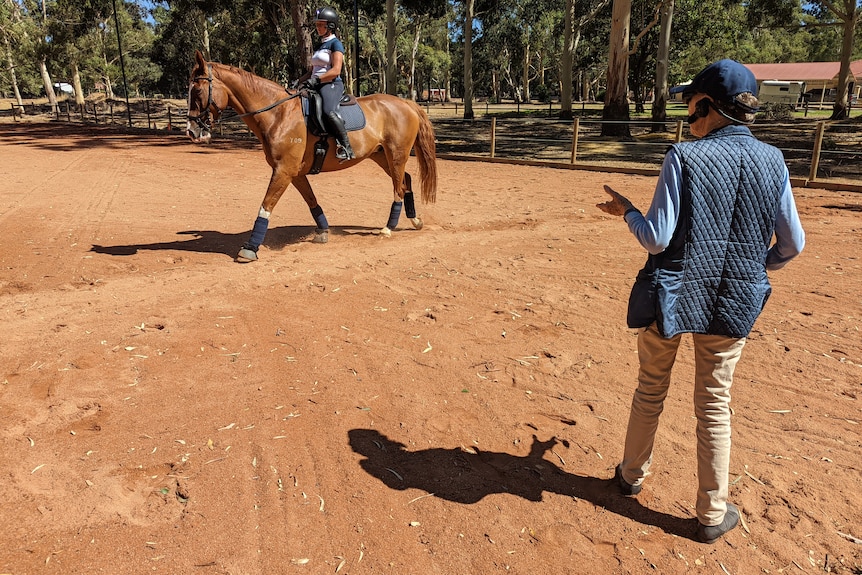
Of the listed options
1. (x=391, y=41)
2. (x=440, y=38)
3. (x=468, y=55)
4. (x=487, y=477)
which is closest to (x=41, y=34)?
(x=391, y=41)

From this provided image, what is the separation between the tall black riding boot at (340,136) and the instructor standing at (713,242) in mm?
5286

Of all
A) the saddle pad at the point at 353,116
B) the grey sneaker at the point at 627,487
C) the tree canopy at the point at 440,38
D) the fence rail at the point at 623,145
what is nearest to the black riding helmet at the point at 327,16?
the saddle pad at the point at 353,116

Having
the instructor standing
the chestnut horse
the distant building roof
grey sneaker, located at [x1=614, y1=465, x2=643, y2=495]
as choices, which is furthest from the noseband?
the distant building roof

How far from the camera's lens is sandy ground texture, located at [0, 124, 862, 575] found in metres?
2.74

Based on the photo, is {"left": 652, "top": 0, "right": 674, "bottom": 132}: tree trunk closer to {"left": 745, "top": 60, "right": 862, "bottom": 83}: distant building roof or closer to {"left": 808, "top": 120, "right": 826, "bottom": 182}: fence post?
{"left": 808, "top": 120, "right": 826, "bottom": 182}: fence post

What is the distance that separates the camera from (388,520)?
2.89 meters

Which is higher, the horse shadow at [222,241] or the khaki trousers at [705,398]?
the khaki trousers at [705,398]

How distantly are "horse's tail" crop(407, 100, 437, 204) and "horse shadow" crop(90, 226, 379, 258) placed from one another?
104 centimetres

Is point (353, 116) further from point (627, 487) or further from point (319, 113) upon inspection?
point (627, 487)

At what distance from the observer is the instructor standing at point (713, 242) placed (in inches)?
93.0

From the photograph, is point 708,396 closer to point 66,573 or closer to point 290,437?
point 290,437

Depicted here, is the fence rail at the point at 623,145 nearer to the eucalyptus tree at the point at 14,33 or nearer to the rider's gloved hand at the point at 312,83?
the rider's gloved hand at the point at 312,83

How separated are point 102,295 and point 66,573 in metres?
3.99

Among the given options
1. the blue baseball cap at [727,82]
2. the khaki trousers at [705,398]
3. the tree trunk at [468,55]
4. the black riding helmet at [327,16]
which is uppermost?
the tree trunk at [468,55]
